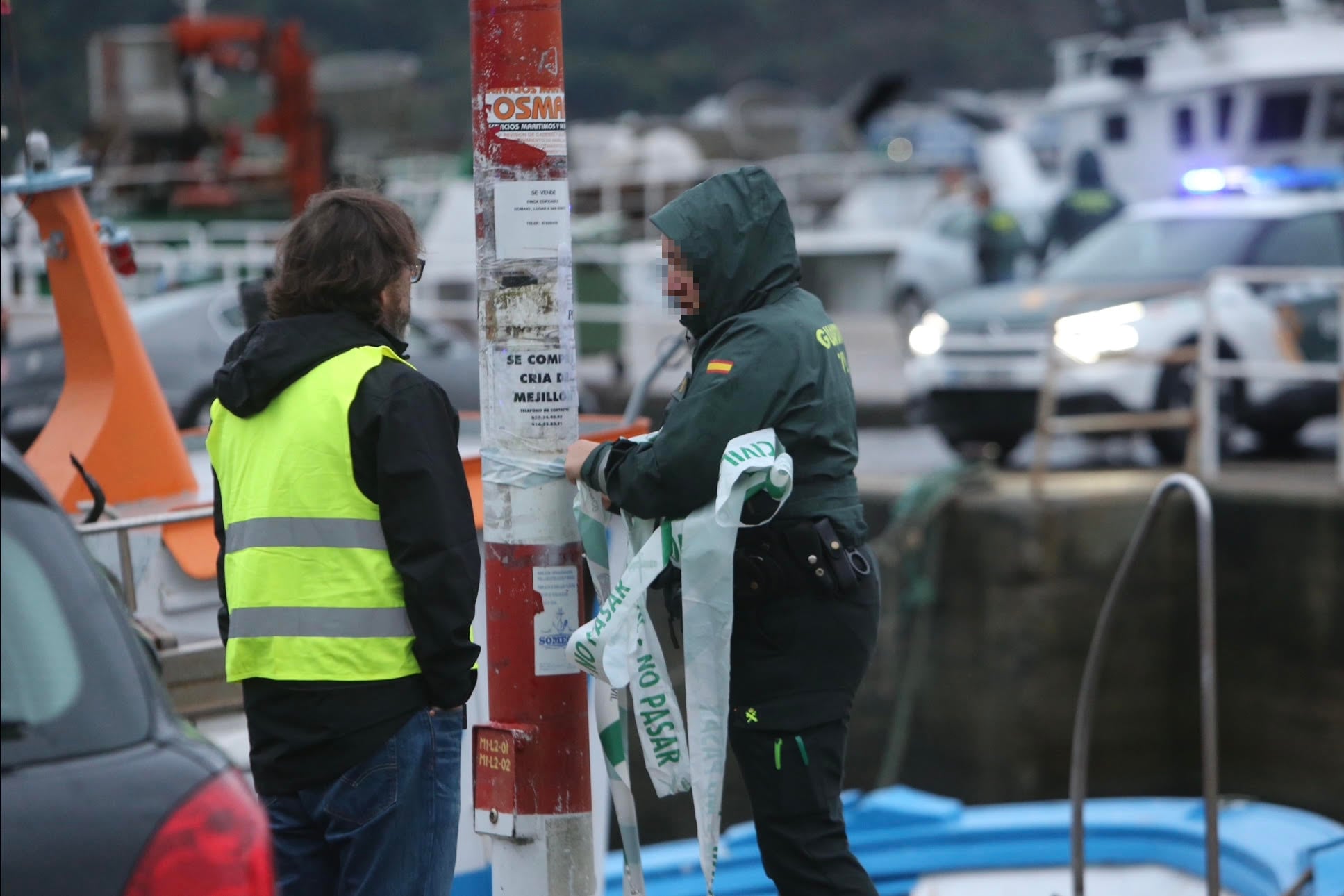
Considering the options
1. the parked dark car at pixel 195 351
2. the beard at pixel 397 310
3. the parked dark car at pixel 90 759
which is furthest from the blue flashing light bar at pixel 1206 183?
the parked dark car at pixel 90 759

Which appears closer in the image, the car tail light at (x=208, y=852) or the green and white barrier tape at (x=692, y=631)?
the car tail light at (x=208, y=852)

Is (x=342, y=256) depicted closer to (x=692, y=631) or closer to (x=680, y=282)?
(x=680, y=282)

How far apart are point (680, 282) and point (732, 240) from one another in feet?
0.45

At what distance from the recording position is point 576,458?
3.53 meters

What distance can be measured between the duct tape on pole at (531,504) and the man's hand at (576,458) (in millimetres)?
50

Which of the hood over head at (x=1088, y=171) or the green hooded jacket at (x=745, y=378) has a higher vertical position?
the hood over head at (x=1088, y=171)

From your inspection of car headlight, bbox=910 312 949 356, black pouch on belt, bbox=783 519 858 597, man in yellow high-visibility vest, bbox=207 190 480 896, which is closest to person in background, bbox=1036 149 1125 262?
car headlight, bbox=910 312 949 356

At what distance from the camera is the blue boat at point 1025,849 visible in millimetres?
5676

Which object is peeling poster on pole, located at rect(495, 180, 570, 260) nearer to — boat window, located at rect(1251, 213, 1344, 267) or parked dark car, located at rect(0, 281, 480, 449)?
parked dark car, located at rect(0, 281, 480, 449)

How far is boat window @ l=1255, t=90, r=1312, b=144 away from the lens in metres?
18.0

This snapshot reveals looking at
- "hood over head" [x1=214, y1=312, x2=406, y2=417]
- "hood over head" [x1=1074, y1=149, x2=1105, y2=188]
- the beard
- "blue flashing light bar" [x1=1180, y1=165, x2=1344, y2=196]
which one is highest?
"hood over head" [x1=1074, y1=149, x2=1105, y2=188]

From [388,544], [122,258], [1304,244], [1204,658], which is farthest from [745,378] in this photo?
[1304,244]

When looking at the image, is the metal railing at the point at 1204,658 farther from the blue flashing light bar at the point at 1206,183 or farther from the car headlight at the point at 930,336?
the blue flashing light bar at the point at 1206,183

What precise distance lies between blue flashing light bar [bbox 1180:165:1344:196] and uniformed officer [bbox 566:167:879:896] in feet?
32.4
